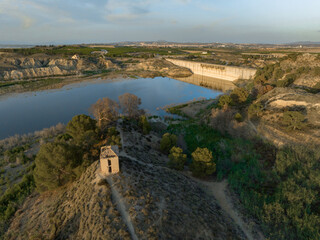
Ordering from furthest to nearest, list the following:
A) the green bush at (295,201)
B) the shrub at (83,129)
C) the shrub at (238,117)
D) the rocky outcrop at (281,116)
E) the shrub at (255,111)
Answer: the shrub at (238,117) < the shrub at (255,111) < the rocky outcrop at (281,116) < the shrub at (83,129) < the green bush at (295,201)

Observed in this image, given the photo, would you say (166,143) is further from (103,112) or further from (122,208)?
(122,208)

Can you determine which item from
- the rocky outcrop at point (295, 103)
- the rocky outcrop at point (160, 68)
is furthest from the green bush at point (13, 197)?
the rocky outcrop at point (160, 68)

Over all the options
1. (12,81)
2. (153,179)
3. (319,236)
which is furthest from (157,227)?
(12,81)

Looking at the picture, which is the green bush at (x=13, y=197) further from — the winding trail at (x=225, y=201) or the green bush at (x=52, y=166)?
the winding trail at (x=225, y=201)

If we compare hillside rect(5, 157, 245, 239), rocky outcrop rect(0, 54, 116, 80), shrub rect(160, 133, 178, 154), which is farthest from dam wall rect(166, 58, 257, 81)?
hillside rect(5, 157, 245, 239)

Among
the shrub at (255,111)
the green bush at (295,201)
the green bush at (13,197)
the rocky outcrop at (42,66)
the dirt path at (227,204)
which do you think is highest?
the rocky outcrop at (42,66)

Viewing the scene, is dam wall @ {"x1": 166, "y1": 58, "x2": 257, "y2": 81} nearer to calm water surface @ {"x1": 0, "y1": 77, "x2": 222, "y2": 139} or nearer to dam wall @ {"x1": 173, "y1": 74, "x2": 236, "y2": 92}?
dam wall @ {"x1": 173, "y1": 74, "x2": 236, "y2": 92}
